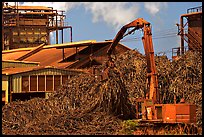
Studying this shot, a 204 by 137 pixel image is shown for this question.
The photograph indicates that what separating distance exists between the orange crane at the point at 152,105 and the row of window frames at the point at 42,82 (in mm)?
8716

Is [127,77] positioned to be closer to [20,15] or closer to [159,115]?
[159,115]

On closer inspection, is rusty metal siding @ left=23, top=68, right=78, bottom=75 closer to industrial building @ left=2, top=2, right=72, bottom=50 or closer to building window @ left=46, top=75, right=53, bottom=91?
building window @ left=46, top=75, right=53, bottom=91

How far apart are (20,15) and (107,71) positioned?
1305 inches

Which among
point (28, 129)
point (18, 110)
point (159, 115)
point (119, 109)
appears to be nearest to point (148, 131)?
point (159, 115)

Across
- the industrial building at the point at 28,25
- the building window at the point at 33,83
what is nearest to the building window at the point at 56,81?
the building window at the point at 33,83

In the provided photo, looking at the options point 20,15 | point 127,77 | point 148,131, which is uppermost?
point 20,15

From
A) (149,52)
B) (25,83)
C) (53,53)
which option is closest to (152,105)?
(149,52)

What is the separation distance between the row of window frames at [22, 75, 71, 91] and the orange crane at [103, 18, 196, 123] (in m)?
8.72

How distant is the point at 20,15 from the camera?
168 feet

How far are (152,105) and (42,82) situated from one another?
39.4 feet

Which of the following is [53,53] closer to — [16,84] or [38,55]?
[38,55]

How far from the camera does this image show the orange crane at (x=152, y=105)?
17.4 m

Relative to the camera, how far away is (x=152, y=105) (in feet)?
61.4

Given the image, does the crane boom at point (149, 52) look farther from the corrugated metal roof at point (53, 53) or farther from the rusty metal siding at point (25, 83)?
the corrugated metal roof at point (53, 53)
